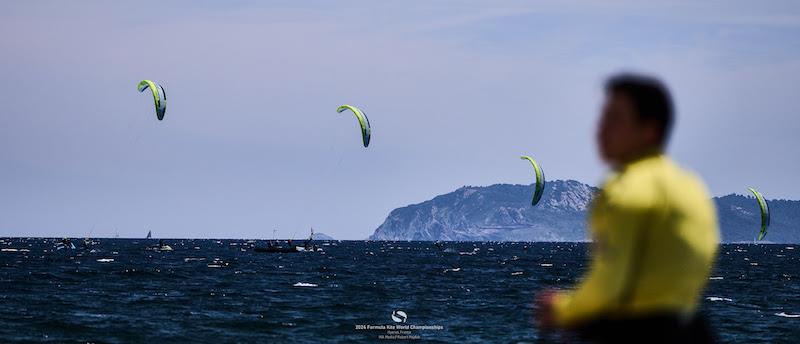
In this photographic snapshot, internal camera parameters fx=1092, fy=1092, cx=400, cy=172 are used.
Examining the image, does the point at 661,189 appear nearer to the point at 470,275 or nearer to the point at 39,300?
the point at 39,300

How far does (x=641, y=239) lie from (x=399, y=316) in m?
44.6

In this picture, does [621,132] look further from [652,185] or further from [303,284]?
[303,284]

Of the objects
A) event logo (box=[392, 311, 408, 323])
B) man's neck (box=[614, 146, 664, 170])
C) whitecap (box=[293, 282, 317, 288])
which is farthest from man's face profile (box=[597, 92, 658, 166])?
whitecap (box=[293, 282, 317, 288])

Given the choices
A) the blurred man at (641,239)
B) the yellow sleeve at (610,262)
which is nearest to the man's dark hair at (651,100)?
the blurred man at (641,239)

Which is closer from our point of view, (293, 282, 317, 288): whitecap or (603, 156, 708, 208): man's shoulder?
(603, 156, 708, 208): man's shoulder

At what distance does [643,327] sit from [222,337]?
35.4m

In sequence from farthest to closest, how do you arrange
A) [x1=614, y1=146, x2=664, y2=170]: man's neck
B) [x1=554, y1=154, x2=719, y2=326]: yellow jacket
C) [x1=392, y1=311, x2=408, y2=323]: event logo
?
[x1=392, y1=311, x2=408, y2=323]: event logo, [x1=614, y1=146, x2=664, y2=170]: man's neck, [x1=554, y1=154, x2=719, y2=326]: yellow jacket

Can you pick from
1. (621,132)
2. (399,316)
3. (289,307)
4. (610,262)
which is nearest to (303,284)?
(289,307)

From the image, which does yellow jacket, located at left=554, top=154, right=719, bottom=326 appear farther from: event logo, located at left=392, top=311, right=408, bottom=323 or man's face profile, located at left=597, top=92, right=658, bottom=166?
event logo, located at left=392, top=311, right=408, bottom=323

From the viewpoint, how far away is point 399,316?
47125 millimetres

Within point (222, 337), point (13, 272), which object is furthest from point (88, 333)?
point (13, 272)

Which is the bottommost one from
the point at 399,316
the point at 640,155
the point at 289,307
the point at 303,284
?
the point at 399,316

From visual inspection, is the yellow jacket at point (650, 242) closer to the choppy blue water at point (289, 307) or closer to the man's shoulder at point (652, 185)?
the man's shoulder at point (652, 185)

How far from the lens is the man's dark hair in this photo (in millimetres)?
3121
